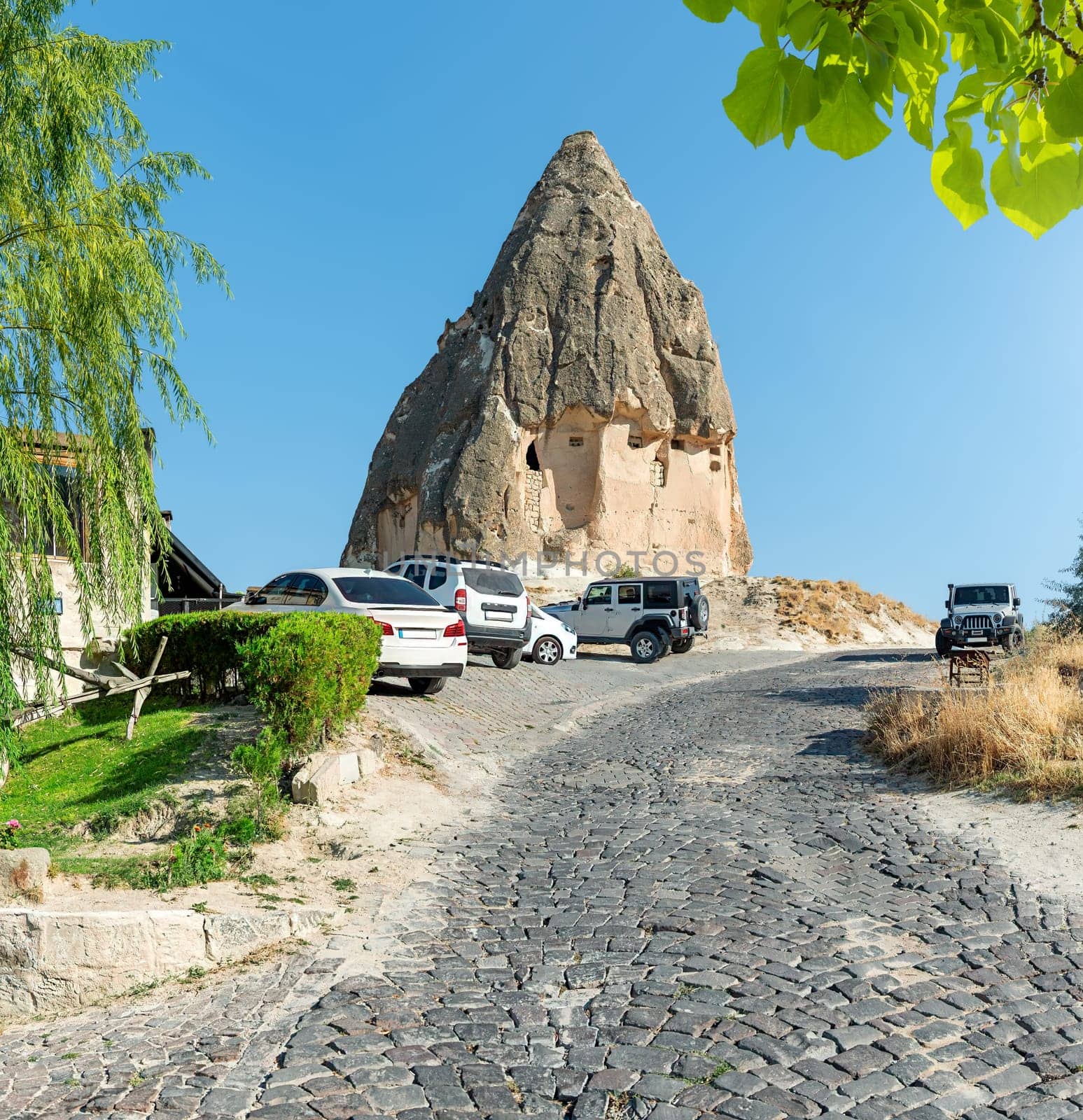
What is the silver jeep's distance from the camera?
81.4 ft

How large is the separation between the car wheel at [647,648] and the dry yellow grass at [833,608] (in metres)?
10.0

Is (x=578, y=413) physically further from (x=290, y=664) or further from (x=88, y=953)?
(x=88, y=953)

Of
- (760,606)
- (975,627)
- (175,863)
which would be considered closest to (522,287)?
(760,606)

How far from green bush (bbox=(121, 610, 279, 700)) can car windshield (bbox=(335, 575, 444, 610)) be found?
5.12 ft

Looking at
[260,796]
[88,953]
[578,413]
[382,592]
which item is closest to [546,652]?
[382,592]

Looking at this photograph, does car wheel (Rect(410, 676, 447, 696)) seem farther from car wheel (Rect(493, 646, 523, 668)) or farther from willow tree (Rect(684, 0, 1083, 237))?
willow tree (Rect(684, 0, 1083, 237))

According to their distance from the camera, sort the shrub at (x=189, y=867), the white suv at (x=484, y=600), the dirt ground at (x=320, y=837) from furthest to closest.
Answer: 1. the white suv at (x=484, y=600)
2. the shrub at (x=189, y=867)
3. the dirt ground at (x=320, y=837)

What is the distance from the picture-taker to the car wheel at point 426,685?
49.5 feet

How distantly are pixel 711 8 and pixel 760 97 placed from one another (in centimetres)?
27

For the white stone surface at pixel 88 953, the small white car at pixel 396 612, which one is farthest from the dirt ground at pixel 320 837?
the small white car at pixel 396 612

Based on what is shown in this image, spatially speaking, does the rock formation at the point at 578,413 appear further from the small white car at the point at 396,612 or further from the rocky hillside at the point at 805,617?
the small white car at the point at 396,612

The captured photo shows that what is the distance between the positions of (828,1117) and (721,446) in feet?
154

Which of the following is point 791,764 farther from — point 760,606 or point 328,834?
point 760,606

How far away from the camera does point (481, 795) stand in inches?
416
